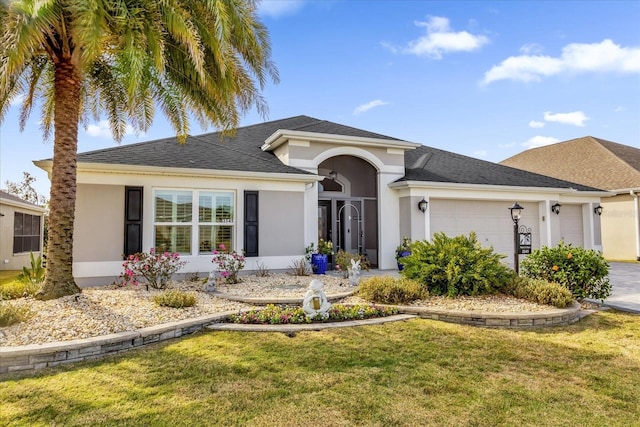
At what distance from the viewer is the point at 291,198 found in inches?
473

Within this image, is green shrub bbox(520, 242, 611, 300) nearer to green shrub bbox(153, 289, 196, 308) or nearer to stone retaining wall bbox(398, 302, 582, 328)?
stone retaining wall bbox(398, 302, 582, 328)

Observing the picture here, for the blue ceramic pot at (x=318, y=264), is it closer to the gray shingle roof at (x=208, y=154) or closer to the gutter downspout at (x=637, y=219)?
the gray shingle roof at (x=208, y=154)

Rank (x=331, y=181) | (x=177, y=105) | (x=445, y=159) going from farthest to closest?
(x=445, y=159) → (x=331, y=181) → (x=177, y=105)

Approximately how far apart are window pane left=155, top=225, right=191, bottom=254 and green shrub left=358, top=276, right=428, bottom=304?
18.2 ft

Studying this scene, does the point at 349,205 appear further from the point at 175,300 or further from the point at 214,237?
the point at 175,300

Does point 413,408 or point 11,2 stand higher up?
point 11,2

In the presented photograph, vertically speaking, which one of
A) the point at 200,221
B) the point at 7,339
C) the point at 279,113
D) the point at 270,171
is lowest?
the point at 7,339

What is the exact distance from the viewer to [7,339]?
5156mm

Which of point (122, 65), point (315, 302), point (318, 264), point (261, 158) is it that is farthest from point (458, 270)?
point (122, 65)

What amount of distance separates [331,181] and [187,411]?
1181 cm

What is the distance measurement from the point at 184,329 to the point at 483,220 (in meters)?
12.7

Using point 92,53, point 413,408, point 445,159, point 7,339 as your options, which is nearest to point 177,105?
point 92,53

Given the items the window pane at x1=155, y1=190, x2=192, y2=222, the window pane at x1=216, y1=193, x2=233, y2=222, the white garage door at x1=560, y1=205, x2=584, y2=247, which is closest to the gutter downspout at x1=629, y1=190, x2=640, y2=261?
the white garage door at x1=560, y1=205, x2=584, y2=247

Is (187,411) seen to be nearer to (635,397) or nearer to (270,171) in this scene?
(635,397)
